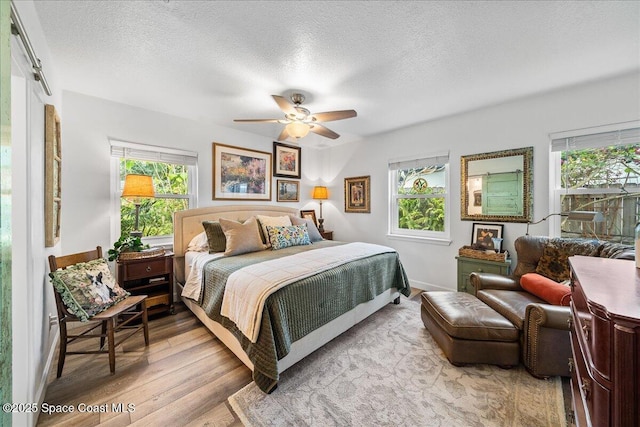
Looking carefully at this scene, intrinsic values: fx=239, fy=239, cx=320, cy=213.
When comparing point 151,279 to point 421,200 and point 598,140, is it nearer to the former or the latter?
point 421,200

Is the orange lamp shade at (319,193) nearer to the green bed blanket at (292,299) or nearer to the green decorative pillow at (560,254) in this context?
the green bed blanket at (292,299)

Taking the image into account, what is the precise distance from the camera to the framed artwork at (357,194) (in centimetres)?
431

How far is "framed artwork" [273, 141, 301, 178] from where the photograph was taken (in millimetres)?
4238

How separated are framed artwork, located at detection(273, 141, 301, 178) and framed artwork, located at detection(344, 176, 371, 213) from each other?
1.00 m

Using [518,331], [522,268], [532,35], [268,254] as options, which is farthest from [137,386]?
[532,35]

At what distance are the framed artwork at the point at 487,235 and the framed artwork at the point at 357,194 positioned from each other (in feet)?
5.51

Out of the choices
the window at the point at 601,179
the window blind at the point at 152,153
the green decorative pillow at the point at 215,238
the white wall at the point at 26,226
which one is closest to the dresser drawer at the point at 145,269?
the green decorative pillow at the point at 215,238

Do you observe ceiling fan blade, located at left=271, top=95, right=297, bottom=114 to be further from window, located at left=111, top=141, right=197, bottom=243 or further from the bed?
window, located at left=111, top=141, right=197, bottom=243

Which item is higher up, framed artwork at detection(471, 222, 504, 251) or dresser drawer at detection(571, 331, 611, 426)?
framed artwork at detection(471, 222, 504, 251)

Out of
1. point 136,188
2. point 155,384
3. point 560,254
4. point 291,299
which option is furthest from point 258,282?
point 560,254

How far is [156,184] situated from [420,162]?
12.2ft

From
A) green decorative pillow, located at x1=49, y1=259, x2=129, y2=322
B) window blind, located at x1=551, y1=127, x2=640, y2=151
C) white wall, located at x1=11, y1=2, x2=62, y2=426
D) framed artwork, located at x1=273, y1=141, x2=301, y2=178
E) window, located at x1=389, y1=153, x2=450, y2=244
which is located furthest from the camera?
framed artwork, located at x1=273, y1=141, x2=301, y2=178

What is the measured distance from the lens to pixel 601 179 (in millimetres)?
2418

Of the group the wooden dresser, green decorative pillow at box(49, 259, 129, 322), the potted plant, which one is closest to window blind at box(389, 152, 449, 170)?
the wooden dresser
